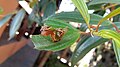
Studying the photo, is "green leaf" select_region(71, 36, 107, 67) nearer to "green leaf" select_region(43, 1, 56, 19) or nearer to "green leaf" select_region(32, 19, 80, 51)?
"green leaf" select_region(32, 19, 80, 51)

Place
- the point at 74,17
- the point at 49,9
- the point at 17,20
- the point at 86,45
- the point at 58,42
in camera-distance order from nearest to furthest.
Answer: the point at 58,42 < the point at 74,17 < the point at 86,45 < the point at 49,9 < the point at 17,20

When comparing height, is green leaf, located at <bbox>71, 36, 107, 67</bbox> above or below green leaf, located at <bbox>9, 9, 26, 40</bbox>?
above

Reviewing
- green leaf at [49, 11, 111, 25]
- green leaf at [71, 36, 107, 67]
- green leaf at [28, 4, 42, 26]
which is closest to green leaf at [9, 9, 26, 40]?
green leaf at [28, 4, 42, 26]

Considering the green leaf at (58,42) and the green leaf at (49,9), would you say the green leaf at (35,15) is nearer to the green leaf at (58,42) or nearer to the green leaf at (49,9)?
the green leaf at (49,9)

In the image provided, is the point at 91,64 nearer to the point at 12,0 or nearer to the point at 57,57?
the point at 57,57

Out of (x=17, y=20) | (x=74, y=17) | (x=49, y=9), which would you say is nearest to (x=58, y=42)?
(x=74, y=17)

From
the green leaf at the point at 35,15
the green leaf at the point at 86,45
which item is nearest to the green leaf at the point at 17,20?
the green leaf at the point at 35,15

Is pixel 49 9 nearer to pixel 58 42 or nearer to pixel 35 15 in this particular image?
pixel 35 15

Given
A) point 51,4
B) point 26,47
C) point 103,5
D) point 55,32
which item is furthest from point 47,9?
point 26,47

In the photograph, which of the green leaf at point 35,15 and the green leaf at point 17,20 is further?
the green leaf at point 17,20
